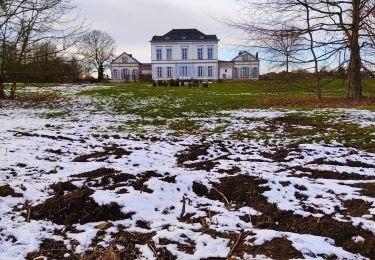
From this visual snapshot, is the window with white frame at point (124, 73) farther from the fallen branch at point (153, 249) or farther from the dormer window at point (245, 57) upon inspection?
the fallen branch at point (153, 249)

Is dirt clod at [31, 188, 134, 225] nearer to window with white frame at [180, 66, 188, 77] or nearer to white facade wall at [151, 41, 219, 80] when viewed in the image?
white facade wall at [151, 41, 219, 80]

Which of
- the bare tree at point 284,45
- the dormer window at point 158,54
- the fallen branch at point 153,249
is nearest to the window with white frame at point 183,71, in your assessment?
the dormer window at point 158,54

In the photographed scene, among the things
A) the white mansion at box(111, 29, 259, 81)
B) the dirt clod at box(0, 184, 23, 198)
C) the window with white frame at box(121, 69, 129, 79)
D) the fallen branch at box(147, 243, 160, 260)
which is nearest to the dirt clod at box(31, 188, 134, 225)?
the dirt clod at box(0, 184, 23, 198)

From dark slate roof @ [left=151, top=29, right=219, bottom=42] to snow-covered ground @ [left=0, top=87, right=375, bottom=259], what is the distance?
64.3 metres

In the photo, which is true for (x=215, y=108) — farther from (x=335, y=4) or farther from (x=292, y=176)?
(x=292, y=176)

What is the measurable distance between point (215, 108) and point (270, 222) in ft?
39.7

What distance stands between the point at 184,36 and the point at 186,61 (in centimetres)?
440

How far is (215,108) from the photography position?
15.9m

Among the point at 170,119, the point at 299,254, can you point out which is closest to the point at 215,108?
the point at 170,119

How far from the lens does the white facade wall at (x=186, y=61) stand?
70312mm

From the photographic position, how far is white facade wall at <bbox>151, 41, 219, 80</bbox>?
70312 millimetres

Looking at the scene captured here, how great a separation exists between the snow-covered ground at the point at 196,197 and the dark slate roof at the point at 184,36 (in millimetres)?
64309

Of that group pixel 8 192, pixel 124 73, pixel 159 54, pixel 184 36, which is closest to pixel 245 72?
pixel 184 36

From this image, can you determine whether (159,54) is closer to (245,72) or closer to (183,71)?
(183,71)
